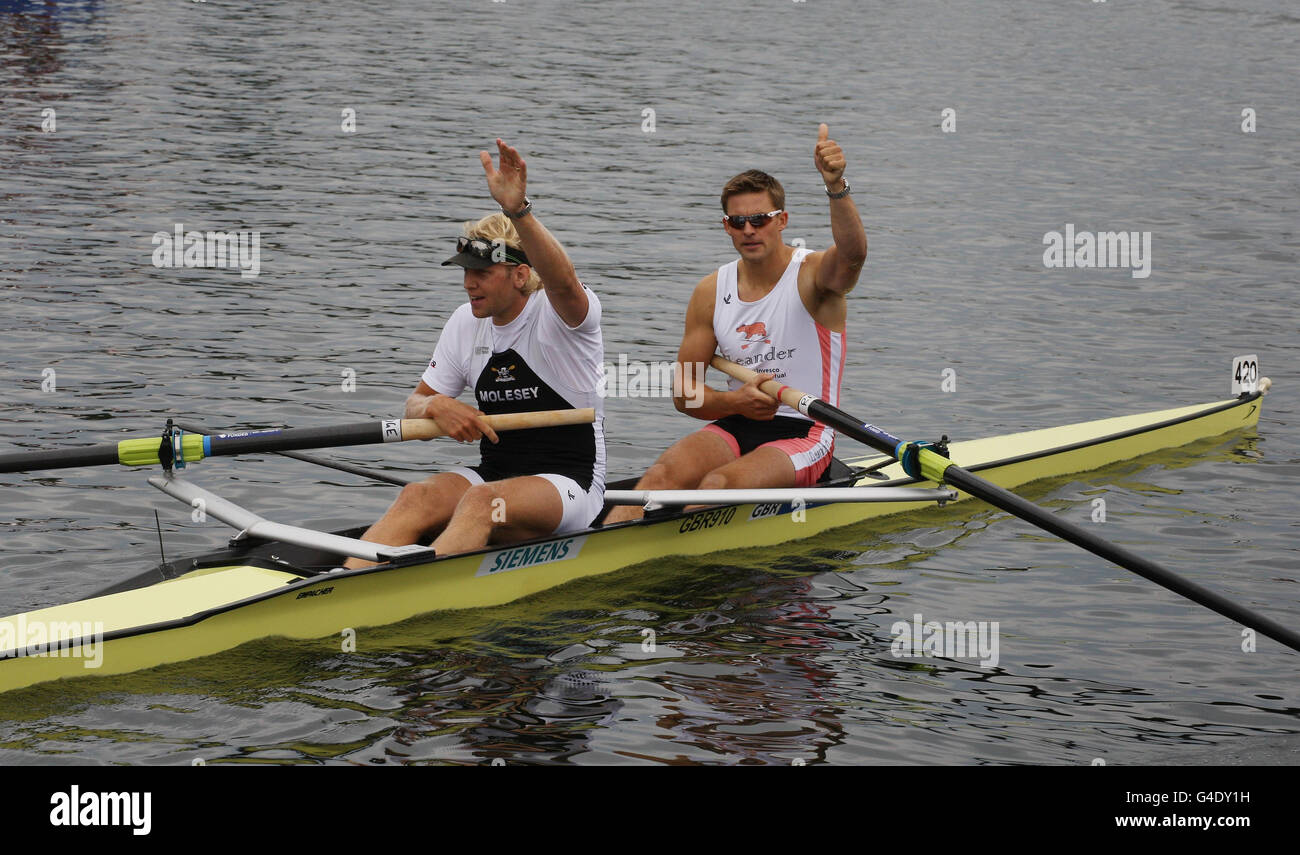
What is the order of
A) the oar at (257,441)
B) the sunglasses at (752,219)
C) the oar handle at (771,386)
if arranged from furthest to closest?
1. the sunglasses at (752,219)
2. the oar handle at (771,386)
3. the oar at (257,441)

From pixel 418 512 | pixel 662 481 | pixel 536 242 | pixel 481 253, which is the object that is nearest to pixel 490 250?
pixel 481 253

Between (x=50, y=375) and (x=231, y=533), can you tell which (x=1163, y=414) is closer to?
(x=231, y=533)

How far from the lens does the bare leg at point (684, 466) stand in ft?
29.9

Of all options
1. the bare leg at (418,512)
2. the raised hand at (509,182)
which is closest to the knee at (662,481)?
the bare leg at (418,512)

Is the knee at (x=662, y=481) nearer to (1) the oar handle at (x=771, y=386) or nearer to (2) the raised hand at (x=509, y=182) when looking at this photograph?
(1) the oar handle at (x=771, y=386)

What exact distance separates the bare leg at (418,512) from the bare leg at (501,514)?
12 cm

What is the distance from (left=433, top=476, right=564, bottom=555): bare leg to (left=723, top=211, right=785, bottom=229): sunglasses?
2.19m

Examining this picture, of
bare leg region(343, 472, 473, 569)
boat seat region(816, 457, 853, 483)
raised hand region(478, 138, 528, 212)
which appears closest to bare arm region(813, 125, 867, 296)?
boat seat region(816, 457, 853, 483)

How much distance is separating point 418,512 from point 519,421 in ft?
2.55

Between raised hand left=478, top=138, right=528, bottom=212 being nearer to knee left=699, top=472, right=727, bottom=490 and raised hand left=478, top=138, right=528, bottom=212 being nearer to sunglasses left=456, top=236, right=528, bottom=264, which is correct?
sunglasses left=456, top=236, right=528, bottom=264

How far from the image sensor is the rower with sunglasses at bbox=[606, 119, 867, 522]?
9023mm
